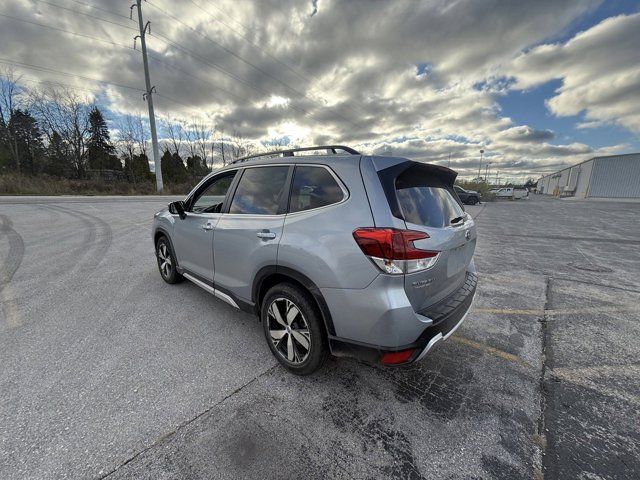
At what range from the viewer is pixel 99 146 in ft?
140

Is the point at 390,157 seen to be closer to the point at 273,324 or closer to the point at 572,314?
the point at 273,324

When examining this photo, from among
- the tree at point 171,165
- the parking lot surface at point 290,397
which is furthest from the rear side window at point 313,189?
the tree at point 171,165

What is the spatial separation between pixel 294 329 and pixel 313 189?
1195 millimetres

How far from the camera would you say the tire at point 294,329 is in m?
2.21

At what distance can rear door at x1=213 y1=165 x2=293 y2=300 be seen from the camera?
8.05ft

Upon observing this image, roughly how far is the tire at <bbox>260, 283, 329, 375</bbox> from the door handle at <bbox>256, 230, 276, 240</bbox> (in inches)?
16.6

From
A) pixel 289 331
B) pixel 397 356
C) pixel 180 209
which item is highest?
pixel 180 209

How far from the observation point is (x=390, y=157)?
223 centimetres

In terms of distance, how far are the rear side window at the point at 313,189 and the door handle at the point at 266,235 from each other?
27 centimetres

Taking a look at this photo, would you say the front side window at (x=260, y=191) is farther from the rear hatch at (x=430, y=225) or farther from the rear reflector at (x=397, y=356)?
the rear reflector at (x=397, y=356)

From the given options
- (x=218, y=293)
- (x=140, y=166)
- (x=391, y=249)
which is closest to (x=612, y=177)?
(x=391, y=249)

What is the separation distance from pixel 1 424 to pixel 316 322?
219 centimetres

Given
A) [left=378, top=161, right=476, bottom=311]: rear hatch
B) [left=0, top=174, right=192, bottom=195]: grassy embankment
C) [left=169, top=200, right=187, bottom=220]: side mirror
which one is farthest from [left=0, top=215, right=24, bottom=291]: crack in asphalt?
[left=0, top=174, right=192, bottom=195]: grassy embankment

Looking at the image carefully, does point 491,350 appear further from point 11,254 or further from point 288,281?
point 11,254
